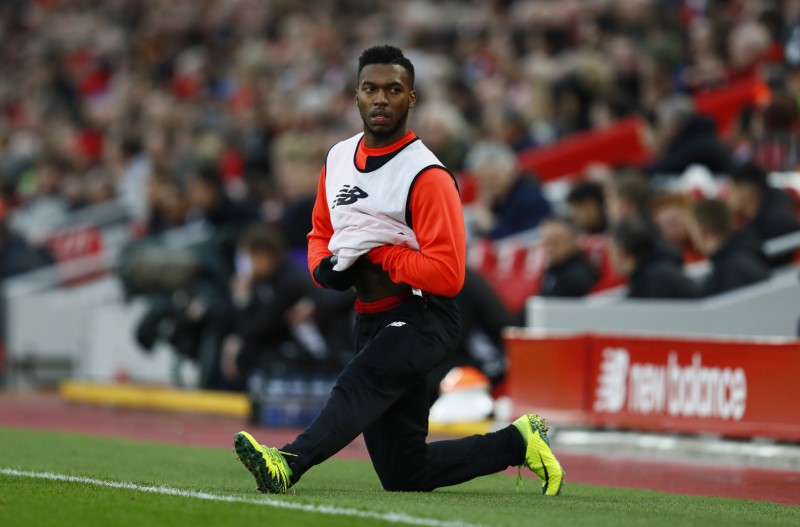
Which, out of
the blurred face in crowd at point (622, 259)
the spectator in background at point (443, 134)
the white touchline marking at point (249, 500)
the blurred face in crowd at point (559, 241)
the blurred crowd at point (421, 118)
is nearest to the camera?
the white touchline marking at point (249, 500)

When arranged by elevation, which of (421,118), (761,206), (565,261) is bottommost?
(565,261)

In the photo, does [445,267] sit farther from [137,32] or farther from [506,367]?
[137,32]

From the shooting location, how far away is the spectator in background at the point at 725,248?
37.2ft

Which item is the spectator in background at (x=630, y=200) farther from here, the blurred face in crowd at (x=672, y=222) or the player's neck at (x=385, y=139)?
the player's neck at (x=385, y=139)

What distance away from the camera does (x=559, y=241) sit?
1250 cm

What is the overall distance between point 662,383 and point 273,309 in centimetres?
458

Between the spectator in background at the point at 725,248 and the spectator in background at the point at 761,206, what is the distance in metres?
0.49

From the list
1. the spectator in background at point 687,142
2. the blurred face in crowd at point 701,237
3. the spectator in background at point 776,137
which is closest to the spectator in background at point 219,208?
the spectator in background at point 687,142

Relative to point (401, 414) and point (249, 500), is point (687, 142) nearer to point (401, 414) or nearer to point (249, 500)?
point (401, 414)

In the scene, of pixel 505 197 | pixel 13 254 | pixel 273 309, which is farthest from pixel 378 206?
pixel 13 254

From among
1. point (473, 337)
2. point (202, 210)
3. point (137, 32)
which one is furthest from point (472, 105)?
point (137, 32)

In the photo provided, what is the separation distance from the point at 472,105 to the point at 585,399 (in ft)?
30.2

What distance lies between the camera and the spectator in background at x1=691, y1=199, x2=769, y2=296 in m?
11.3

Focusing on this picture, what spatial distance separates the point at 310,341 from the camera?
14180mm
